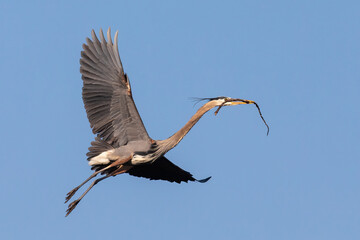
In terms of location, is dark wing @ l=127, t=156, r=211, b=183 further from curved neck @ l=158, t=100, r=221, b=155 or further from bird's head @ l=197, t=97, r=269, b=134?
bird's head @ l=197, t=97, r=269, b=134

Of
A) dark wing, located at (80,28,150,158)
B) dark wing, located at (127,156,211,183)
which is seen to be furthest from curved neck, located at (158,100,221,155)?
dark wing, located at (127,156,211,183)

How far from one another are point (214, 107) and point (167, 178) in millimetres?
2900

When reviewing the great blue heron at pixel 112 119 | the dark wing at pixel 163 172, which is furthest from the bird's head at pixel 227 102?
the dark wing at pixel 163 172

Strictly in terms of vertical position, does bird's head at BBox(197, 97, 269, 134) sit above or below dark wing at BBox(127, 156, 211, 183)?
above

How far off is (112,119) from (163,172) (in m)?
2.21

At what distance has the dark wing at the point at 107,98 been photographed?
1248 centimetres

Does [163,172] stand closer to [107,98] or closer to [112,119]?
[112,119]

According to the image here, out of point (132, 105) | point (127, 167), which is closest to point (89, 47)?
point (132, 105)

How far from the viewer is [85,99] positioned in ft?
42.0

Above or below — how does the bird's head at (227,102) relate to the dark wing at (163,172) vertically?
above

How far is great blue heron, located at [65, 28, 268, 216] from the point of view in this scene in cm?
1240

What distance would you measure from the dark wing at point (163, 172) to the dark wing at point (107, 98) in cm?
114

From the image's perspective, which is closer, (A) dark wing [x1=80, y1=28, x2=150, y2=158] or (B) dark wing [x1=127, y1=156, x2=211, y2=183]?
(A) dark wing [x1=80, y1=28, x2=150, y2=158]

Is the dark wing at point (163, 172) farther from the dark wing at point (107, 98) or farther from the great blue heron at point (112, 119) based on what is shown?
the dark wing at point (107, 98)
